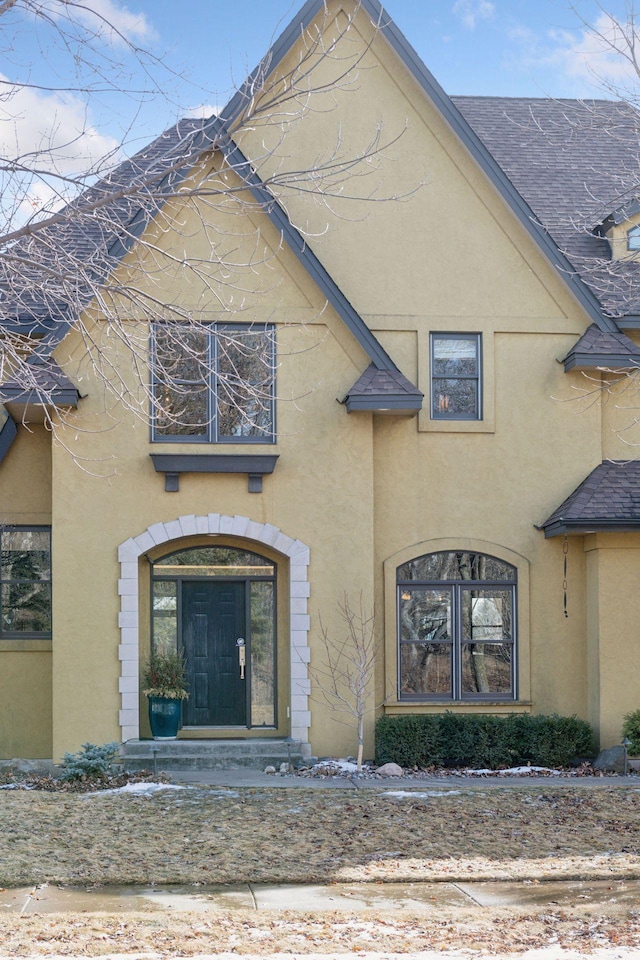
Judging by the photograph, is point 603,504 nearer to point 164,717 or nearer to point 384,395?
point 384,395

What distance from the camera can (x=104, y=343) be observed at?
15.0 metres

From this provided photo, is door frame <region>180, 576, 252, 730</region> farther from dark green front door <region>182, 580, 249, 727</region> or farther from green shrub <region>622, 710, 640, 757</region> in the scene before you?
green shrub <region>622, 710, 640, 757</region>

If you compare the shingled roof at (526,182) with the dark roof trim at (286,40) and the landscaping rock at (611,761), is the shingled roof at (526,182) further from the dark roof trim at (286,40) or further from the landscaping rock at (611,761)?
the landscaping rock at (611,761)

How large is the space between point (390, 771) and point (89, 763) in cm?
379

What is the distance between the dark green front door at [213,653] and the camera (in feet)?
51.9

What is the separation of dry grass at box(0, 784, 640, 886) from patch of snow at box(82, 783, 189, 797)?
166 millimetres

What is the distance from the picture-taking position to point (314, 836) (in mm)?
10523

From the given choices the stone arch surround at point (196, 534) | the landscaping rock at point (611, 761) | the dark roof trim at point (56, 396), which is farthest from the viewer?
the stone arch surround at point (196, 534)

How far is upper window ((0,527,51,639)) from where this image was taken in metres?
16.2

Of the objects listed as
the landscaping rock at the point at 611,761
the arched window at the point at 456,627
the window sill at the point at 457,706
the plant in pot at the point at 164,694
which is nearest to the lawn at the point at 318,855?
the landscaping rock at the point at 611,761

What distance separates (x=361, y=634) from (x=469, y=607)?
5.68 ft

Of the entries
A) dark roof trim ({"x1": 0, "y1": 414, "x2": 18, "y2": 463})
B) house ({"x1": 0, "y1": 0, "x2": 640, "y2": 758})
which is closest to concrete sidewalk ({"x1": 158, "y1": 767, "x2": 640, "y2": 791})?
house ({"x1": 0, "y1": 0, "x2": 640, "y2": 758})

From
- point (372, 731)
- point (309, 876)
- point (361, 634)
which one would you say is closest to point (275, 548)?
point (361, 634)

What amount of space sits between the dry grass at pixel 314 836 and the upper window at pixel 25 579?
13.1 feet
